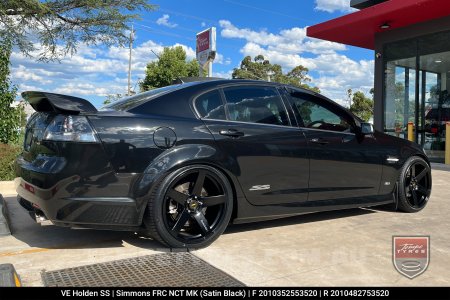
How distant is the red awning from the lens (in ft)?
36.3

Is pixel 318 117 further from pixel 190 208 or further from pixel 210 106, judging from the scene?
pixel 190 208

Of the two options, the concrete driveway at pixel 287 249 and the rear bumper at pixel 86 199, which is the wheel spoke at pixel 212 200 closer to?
the concrete driveway at pixel 287 249

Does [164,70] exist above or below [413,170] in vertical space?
above

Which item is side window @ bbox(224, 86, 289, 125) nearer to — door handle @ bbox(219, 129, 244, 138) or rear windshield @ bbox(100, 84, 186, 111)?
door handle @ bbox(219, 129, 244, 138)

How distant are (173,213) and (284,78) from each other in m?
58.2

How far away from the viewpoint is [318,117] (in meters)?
4.66

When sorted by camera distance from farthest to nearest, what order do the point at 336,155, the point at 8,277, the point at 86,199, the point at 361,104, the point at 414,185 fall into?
1. the point at 361,104
2. the point at 414,185
3. the point at 336,155
4. the point at 86,199
5. the point at 8,277

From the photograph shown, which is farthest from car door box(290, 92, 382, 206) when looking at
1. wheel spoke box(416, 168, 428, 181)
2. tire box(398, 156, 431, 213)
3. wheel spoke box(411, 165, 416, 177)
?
wheel spoke box(416, 168, 428, 181)

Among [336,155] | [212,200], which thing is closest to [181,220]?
[212,200]

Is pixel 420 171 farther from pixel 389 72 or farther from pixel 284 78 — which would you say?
pixel 284 78

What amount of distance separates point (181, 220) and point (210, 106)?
42.0 inches

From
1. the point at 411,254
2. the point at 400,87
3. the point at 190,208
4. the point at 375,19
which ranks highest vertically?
the point at 375,19

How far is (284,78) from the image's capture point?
6031cm

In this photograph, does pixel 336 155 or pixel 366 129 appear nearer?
pixel 336 155
